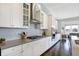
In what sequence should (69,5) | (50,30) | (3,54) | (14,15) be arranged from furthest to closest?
(50,30), (69,5), (14,15), (3,54)

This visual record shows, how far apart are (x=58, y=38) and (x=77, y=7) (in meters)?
1.58

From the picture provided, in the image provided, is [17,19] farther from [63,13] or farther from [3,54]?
[63,13]

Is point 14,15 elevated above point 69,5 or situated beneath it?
situated beneath

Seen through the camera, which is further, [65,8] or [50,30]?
[50,30]

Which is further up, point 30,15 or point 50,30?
point 30,15

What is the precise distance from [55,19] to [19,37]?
2.21 meters

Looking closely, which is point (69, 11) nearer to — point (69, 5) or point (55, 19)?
point (69, 5)

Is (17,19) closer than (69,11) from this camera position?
Yes

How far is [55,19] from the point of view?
5996mm

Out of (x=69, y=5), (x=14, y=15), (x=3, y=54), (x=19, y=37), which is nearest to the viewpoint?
(x=3, y=54)

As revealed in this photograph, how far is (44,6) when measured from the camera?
6066 mm

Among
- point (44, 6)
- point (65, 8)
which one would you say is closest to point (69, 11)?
point (65, 8)

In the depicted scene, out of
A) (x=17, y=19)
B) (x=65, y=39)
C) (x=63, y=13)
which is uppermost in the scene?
(x=63, y=13)

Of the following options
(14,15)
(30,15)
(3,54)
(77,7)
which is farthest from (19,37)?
(77,7)
